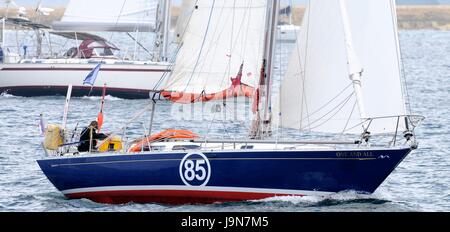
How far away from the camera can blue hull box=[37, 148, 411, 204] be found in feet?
112

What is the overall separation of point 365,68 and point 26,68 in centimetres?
4073

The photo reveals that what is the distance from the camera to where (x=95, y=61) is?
71250 millimetres

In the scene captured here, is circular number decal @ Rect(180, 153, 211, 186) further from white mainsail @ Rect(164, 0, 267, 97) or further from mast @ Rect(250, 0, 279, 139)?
white mainsail @ Rect(164, 0, 267, 97)

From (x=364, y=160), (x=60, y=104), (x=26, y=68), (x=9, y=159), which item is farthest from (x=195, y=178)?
(x=26, y=68)

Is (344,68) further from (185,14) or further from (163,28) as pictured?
(163,28)

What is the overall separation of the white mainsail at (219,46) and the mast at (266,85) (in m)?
0.49

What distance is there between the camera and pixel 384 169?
34219 millimetres

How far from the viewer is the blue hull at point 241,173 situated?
1341 inches

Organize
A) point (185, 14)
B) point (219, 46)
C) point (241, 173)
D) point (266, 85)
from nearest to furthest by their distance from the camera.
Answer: point (241, 173) → point (266, 85) → point (219, 46) → point (185, 14)

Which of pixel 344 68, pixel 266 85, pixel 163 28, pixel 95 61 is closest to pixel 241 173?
pixel 266 85

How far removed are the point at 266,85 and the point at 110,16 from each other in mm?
36593

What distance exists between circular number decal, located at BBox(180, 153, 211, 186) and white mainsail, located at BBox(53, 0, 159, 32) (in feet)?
118

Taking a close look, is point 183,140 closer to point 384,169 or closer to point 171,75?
point 171,75

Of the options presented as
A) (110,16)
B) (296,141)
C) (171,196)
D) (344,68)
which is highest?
(110,16)
